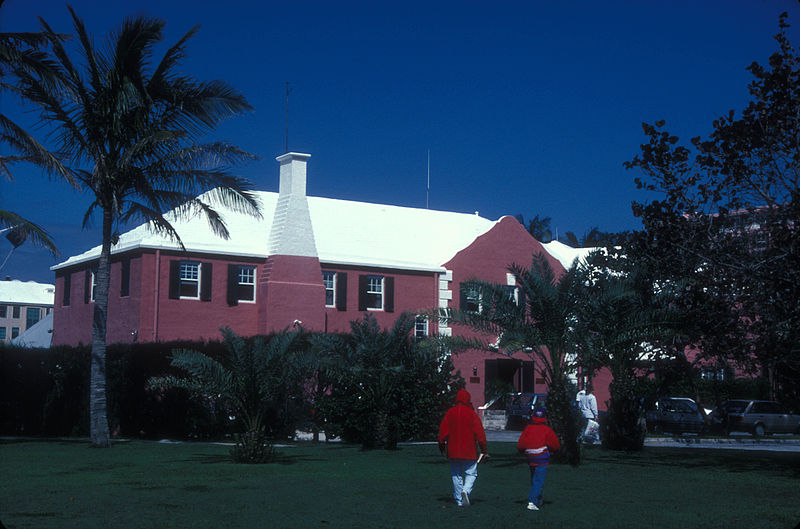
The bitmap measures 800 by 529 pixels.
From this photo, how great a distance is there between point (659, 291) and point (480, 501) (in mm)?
9837

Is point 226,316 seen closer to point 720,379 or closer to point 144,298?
point 144,298

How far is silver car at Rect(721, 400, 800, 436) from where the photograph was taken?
3322cm

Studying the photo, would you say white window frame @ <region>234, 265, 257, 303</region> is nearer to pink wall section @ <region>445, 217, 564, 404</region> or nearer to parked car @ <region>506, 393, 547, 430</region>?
pink wall section @ <region>445, 217, 564, 404</region>

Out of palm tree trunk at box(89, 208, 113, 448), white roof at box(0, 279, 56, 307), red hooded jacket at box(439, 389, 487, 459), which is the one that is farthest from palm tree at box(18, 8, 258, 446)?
white roof at box(0, 279, 56, 307)

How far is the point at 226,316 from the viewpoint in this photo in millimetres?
33500

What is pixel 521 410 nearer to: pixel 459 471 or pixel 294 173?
pixel 294 173

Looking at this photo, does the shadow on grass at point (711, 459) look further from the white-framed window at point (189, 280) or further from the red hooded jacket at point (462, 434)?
the white-framed window at point (189, 280)

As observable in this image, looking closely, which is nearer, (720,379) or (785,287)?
(785,287)

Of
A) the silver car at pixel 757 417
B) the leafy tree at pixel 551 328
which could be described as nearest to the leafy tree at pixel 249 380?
the leafy tree at pixel 551 328

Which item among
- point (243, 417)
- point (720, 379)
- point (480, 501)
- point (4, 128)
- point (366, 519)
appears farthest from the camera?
point (720, 379)

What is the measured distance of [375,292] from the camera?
3662cm

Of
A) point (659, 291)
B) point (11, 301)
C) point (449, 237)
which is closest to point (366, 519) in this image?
point (659, 291)

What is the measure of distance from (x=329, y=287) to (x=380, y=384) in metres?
13.7

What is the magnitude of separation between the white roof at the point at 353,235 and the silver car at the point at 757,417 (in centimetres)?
1239
